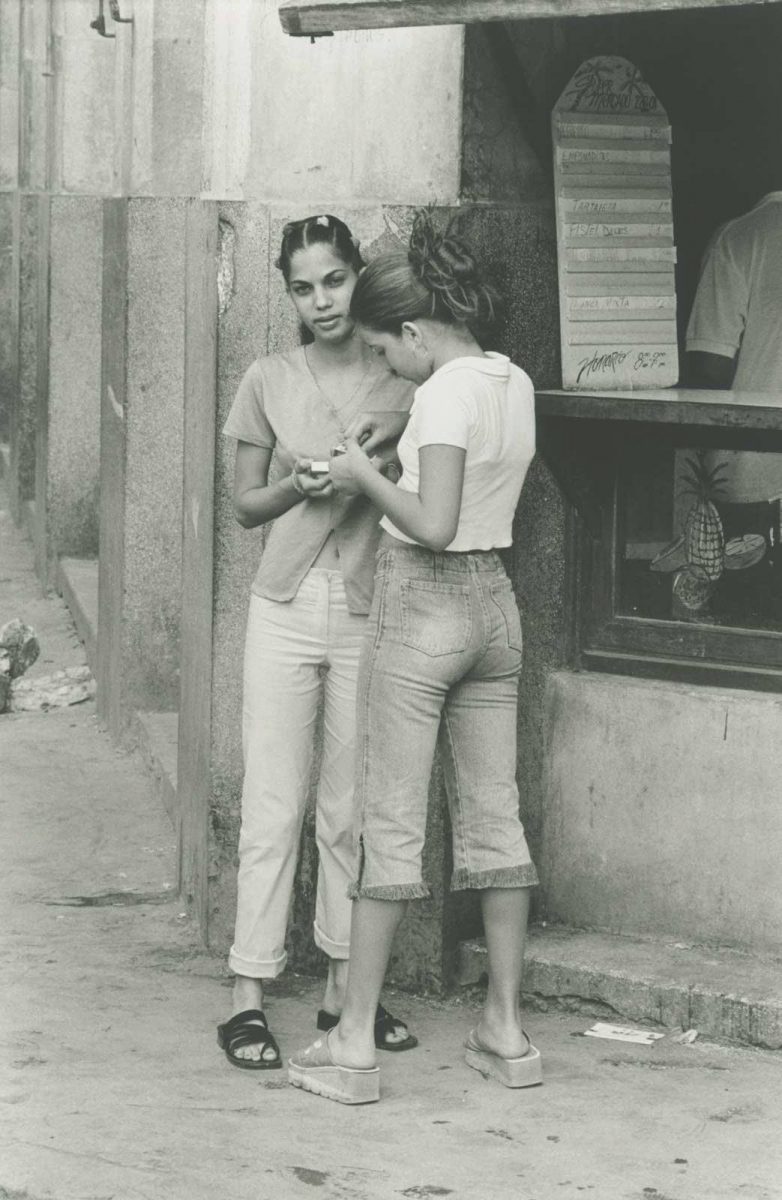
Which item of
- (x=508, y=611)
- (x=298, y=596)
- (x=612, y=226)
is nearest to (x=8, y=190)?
(x=612, y=226)

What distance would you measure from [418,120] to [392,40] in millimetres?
218

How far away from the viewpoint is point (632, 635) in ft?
18.6

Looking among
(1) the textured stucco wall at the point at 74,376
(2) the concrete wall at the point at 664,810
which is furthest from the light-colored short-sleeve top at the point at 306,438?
(1) the textured stucco wall at the point at 74,376

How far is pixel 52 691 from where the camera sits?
31.3 feet

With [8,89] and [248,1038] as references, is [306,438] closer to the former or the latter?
[248,1038]

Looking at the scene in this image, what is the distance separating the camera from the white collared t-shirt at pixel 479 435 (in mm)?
4461

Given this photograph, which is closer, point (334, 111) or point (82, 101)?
point (334, 111)

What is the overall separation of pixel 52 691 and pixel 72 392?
2.52 metres

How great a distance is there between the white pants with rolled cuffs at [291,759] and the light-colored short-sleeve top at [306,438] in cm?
5

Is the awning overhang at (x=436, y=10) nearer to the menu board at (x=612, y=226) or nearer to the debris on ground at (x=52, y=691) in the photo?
the menu board at (x=612, y=226)

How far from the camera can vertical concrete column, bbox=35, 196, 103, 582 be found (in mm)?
11492

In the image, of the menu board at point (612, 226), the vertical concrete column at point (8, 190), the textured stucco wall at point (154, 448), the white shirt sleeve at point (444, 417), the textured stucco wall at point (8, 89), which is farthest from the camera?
the textured stucco wall at point (8, 89)

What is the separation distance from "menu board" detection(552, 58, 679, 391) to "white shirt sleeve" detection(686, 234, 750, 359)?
220mm

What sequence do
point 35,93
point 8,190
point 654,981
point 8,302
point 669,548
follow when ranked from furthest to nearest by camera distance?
point 8,190
point 8,302
point 35,93
point 669,548
point 654,981
